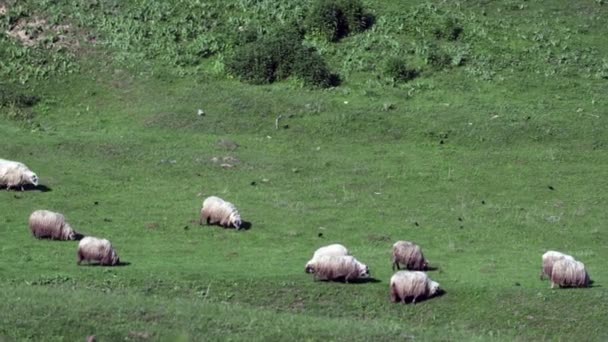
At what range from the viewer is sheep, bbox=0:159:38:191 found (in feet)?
107

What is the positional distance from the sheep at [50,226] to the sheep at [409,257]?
6.70 m

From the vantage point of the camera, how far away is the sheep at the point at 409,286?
78.6 feet

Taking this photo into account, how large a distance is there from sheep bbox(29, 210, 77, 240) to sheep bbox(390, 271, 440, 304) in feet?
25.1

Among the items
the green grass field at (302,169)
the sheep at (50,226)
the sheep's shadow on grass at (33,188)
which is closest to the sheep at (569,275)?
the green grass field at (302,169)

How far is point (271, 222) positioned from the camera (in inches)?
1240

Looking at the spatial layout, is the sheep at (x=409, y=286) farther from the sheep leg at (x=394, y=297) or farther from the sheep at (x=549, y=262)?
the sheep at (x=549, y=262)

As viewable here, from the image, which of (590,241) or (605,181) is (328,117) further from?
(590,241)

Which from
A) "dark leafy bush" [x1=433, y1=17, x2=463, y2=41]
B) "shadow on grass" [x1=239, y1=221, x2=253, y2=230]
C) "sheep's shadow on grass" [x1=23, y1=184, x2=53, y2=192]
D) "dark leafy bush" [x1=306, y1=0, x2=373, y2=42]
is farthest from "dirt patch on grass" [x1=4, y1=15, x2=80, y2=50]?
"shadow on grass" [x1=239, y1=221, x2=253, y2=230]

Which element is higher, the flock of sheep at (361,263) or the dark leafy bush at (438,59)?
the dark leafy bush at (438,59)

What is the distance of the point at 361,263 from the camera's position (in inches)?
1026

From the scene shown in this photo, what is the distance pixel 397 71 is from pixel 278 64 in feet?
12.0

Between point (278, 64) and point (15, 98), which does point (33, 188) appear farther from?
point (278, 64)

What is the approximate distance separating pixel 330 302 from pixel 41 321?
562 cm

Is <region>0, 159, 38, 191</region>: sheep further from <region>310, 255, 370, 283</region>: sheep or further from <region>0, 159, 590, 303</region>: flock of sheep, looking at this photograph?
<region>310, 255, 370, 283</region>: sheep
